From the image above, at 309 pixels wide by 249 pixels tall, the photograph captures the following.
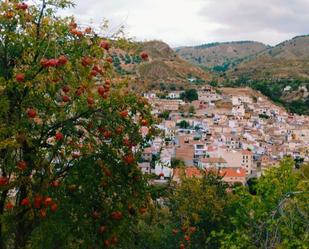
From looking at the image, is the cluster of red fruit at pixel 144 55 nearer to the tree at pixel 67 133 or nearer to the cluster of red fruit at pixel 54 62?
the tree at pixel 67 133

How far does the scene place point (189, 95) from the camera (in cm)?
10450

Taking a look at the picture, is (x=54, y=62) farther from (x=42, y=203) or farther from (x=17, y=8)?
(x=42, y=203)

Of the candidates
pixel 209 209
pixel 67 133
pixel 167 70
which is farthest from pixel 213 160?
pixel 167 70

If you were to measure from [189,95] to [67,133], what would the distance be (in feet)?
326

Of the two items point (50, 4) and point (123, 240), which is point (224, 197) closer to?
point (123, 240)

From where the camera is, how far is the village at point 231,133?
5459 centimetres

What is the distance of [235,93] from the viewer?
109 m

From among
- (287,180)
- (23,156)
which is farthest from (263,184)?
(23,156)

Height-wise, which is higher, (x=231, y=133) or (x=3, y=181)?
(x=3, y=181)

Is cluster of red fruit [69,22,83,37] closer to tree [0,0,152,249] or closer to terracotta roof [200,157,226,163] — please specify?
tree [0,0,152,249]

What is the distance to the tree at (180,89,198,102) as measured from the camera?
104 m

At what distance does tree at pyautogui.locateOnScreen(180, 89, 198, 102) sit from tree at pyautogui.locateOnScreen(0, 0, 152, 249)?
323 feet

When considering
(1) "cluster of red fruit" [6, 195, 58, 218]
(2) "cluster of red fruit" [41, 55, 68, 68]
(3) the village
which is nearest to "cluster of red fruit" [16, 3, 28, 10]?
(2) "cluster of red fruit" [41, 55, 68, 68]

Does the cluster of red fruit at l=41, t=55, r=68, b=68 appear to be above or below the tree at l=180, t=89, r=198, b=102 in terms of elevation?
below
